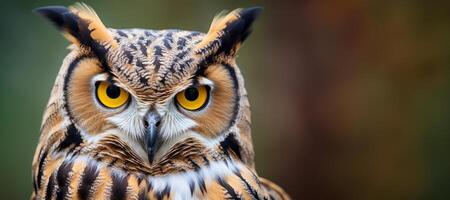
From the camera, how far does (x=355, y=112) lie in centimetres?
407

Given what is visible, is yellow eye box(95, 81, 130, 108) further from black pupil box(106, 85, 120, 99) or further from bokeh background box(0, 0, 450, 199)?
bokeh background box(0, 0, 450, 199)

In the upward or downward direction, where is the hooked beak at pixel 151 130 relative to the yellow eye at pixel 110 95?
downward

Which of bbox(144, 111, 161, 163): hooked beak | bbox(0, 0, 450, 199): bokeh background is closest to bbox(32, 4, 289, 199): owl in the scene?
bbox(144, 111, 161, 163): hooked beak

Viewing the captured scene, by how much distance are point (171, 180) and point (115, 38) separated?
0.38 m

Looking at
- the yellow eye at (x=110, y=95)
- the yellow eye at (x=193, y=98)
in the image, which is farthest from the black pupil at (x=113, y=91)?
the yellow eye at (x=193, y=98)

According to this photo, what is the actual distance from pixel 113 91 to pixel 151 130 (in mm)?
134

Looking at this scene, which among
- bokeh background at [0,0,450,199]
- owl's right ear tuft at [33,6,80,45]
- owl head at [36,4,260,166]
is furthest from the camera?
bokeh background at [0,0,450,199]

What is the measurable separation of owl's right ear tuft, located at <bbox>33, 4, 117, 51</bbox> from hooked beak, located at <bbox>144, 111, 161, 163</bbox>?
19 cm

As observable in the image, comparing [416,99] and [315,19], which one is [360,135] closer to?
[416,99]

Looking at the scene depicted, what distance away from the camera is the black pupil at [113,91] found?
1836 millimetres

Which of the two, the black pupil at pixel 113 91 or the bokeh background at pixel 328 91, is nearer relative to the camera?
the black pupil at pixel 113 91

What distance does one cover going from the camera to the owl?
1813 mm

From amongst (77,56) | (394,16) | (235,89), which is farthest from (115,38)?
(394,16)

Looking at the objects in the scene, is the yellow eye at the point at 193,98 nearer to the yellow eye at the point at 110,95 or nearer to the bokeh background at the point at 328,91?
the yellow eye at the point at 110,95
